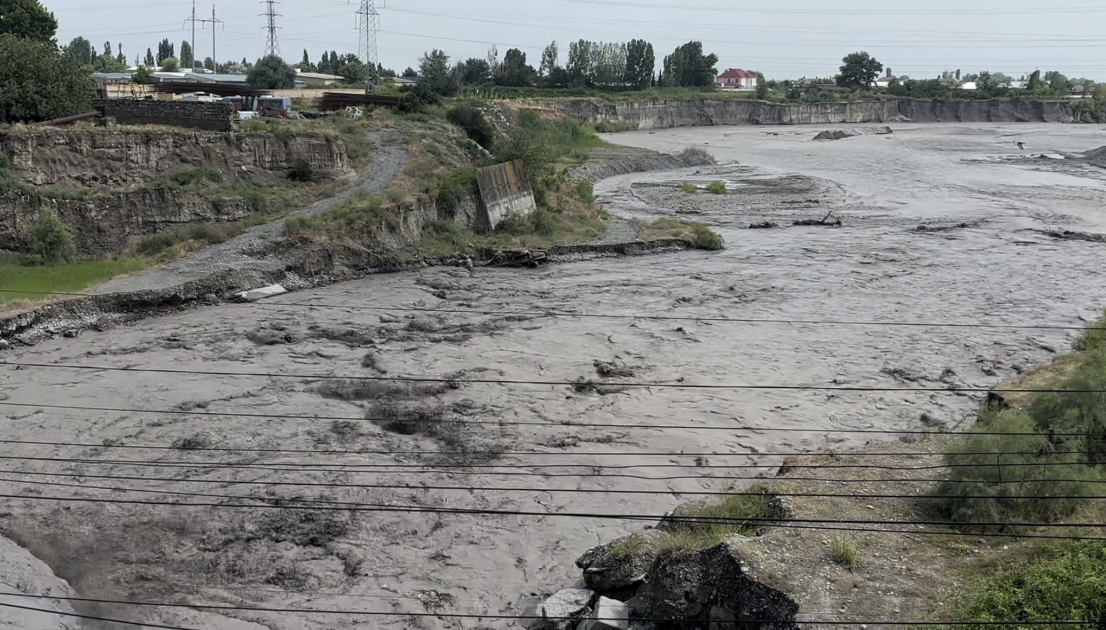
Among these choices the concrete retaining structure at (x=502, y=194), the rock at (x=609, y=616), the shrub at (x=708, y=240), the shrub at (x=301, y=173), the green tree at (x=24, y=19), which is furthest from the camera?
the green tree at (x=24, y=19)

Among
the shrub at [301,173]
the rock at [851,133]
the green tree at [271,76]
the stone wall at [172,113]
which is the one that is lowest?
the shrub at [301,173]

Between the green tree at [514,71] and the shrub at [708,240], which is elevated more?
the green tree at [514,71]

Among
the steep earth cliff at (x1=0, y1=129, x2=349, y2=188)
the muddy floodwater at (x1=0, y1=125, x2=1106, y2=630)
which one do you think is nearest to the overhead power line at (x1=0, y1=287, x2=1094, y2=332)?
the muddy floodwater at (x1=0, y1=125, x2=1106, y2=630)

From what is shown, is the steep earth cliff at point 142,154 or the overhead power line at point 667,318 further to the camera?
the steep earth cliff at point 142,154

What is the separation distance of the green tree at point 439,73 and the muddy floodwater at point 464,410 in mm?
43761

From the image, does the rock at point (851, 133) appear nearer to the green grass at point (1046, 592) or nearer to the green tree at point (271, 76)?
the green tree at point (271, 76)

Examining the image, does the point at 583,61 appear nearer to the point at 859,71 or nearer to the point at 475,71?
the point at 475,71

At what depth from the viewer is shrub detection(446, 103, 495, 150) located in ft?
193

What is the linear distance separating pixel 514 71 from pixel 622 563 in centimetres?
12413

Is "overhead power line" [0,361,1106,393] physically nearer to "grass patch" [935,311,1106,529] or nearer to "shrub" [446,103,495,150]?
"grass patch" [935,311,1106,529]

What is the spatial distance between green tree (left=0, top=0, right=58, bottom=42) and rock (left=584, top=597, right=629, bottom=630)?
59.4 meters

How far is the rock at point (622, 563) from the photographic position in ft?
46.2

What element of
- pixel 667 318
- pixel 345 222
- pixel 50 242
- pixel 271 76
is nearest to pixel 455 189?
pixel 345 222

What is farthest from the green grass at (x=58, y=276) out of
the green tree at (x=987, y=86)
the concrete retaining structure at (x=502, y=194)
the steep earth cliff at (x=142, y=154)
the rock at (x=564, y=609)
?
the green tree at (x=987, y=86)
